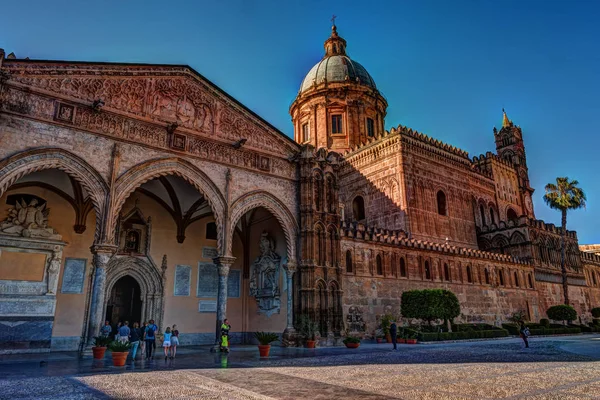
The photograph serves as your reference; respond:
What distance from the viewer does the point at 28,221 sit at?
15.5 m

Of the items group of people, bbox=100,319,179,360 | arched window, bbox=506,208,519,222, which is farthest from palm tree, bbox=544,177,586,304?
group of people, bbox=100,319,179,360

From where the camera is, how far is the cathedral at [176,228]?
1353 cm

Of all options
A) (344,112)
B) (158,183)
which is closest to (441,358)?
(158,183)

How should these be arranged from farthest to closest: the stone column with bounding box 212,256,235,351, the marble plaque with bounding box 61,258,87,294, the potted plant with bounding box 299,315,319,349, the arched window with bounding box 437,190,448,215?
the arched window with bounding box 437,190,448,215 → the potted plant with bounding box 299,315,319,349 → the marble plaque with bounding box 61,258,87,294 → the stone column with bounding box 212,256,235,351

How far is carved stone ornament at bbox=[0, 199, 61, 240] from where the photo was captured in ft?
49.6

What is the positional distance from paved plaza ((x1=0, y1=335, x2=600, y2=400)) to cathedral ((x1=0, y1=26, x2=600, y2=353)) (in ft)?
12.1

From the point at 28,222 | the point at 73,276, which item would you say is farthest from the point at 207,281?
the point at 28,222

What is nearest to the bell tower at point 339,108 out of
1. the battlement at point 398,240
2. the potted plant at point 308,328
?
the battlement at point 398,240

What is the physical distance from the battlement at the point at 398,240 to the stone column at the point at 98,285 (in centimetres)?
1112

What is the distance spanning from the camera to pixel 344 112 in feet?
123

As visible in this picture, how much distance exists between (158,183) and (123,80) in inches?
190

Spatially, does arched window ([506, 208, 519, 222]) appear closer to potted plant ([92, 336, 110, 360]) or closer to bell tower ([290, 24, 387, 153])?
bell tower ([290, 24, 387, 153])

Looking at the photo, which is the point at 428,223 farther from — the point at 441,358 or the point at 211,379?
A: the point at 211,379

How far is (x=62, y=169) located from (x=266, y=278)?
32.5ft
